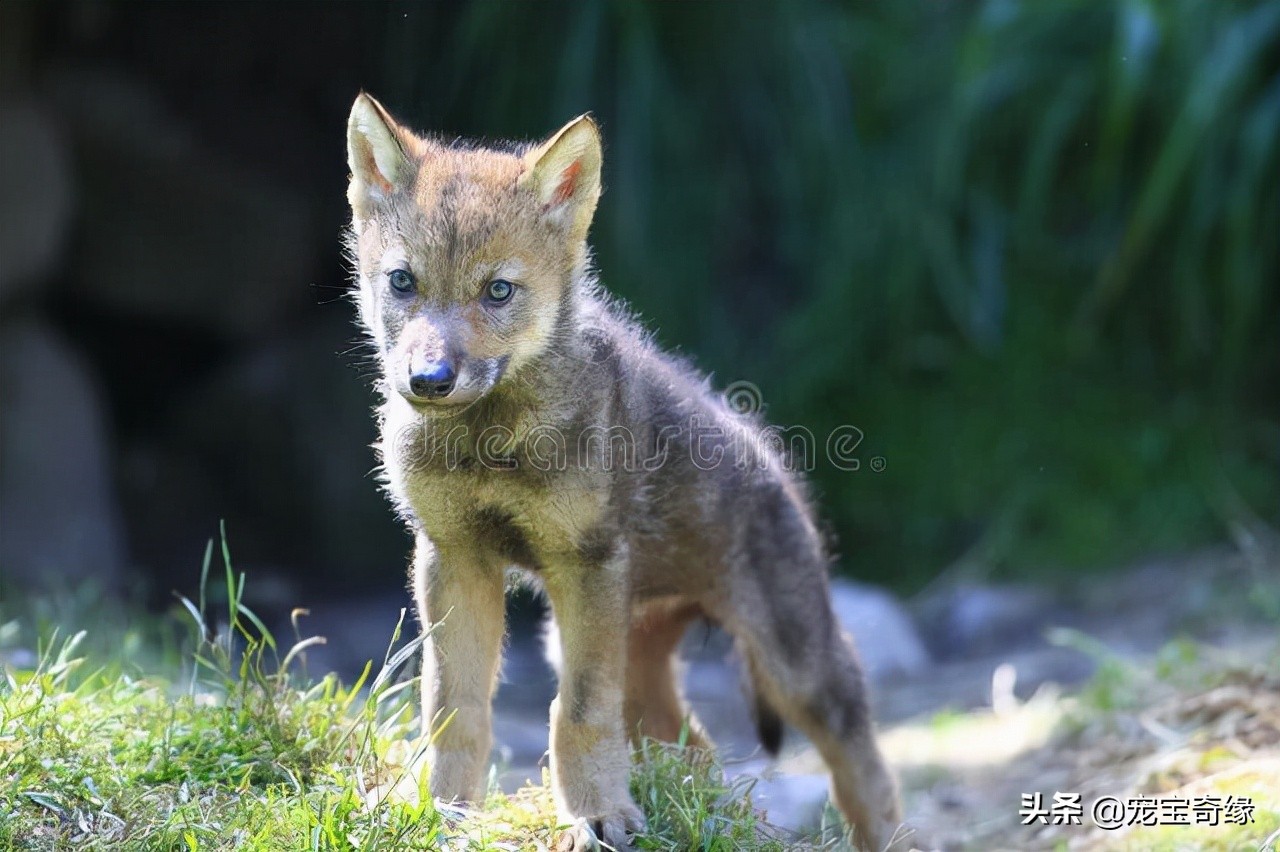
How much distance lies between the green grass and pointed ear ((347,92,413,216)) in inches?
45.1

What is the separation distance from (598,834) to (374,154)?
1766 millimetres

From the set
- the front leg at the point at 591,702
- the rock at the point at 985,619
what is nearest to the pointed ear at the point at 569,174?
the front leg at the point at 591,702

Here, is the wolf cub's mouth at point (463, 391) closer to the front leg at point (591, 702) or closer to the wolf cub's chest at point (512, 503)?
the wolf cub's chest at point (512, 503)

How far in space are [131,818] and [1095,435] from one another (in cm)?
643

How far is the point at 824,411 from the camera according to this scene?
8.73 m

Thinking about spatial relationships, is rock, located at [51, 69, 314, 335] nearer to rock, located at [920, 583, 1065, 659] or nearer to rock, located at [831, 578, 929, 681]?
rock, located at [831, 578, 929, 681]

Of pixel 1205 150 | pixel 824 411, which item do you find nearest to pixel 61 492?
pixel 824 411

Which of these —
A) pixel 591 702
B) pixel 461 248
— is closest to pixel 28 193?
pixel 461 248

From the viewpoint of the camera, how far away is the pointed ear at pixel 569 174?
11.7 feet

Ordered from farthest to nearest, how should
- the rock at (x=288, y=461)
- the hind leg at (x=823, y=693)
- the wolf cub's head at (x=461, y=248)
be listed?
the rock at (x=288, y=461) → the hind leg at (x=823, y=693) → the wolf cub's head at (x=461, y=248)

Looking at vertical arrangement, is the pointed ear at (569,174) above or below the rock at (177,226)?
below

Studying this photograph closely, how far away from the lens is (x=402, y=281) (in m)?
3.43

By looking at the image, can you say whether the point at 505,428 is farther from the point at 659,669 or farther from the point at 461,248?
the point at 659,669

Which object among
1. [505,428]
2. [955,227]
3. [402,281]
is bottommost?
[505,428]
